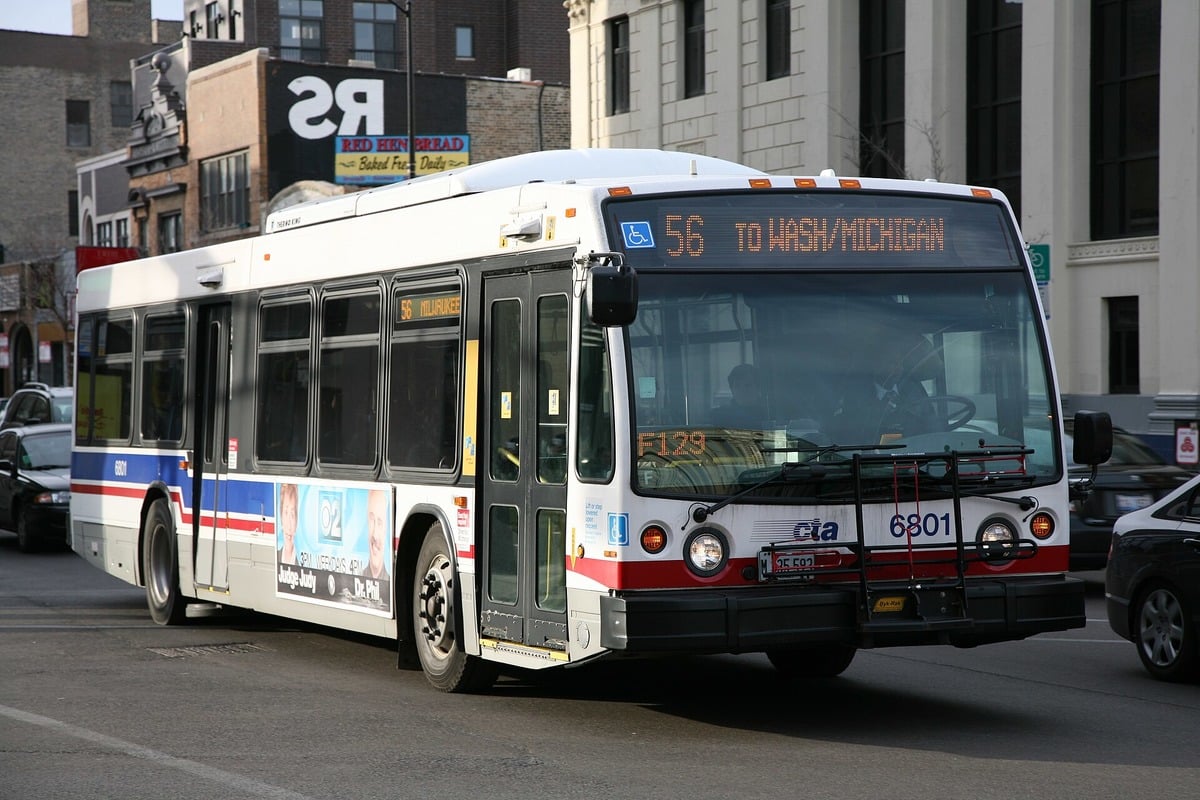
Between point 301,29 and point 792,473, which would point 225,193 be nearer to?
point 301,29

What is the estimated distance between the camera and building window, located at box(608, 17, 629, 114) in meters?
37.8

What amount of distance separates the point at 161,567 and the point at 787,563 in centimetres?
774

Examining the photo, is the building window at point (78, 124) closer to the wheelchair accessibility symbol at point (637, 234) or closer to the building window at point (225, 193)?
the building window at point (225, 193)

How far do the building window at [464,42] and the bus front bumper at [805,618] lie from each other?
64670mm

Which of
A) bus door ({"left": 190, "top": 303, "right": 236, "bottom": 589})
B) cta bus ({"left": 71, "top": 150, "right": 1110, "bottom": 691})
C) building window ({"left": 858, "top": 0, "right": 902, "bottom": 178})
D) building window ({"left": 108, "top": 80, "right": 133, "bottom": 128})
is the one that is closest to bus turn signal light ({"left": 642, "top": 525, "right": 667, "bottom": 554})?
cta bus ({"left": 71, "top": 150, "right": 1110, "bottom": 691})

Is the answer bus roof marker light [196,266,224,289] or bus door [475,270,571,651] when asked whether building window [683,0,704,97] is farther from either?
bus door [475,270,571,651]

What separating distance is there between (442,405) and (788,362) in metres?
2.47

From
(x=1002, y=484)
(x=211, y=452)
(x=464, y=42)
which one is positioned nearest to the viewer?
(x=1002, y=484)

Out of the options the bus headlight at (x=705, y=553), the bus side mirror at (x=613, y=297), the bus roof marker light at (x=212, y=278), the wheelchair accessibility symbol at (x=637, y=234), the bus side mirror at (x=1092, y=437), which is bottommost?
the bus headlight at (x=705, y=553)

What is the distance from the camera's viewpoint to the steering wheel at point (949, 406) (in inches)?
360

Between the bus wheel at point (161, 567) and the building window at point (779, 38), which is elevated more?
the building window at point (779, 38)

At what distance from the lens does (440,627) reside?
10.6 metres

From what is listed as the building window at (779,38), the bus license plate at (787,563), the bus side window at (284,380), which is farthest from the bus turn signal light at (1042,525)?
the building window at (779,38)

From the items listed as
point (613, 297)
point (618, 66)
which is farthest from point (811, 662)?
point (618, 66)
